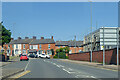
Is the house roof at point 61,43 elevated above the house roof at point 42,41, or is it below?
below

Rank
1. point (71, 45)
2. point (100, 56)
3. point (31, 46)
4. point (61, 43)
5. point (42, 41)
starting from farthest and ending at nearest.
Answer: point (31, 46)
point (42, 41)
point (61, 43)
point (71, 45)
point (100, 56)

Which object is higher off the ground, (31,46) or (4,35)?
(4,35)

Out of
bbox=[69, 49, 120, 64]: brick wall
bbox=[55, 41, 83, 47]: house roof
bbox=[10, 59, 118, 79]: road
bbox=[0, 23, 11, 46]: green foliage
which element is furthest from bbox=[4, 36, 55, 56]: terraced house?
bbox=[10, 59, 118, 79]: road

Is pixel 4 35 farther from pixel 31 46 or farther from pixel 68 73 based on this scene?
pixel 31 46

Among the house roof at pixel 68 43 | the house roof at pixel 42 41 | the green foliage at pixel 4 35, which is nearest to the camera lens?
the green foliage at pixel 4 35

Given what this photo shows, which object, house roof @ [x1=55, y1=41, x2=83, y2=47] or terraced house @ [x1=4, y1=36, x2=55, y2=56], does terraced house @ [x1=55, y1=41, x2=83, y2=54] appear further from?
terraced house @ [x1=4, y1=36, x2=55, y2=56]

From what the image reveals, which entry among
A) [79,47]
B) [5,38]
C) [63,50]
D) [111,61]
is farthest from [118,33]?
[79,47]

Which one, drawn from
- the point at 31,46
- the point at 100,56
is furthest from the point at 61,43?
the point at 100,56

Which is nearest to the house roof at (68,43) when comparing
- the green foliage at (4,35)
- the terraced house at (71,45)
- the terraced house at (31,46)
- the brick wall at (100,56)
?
the terraced house at (71,45)

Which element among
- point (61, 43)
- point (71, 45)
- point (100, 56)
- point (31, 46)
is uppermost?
point (61, 43)

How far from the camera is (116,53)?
103 feet

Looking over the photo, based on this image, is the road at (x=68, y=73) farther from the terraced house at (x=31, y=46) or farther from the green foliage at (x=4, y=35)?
the terraced house at (x=31, y=46)

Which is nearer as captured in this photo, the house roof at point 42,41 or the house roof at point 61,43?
the house roof at point 61,43

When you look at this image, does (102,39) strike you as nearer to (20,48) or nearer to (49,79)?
(49,79)
